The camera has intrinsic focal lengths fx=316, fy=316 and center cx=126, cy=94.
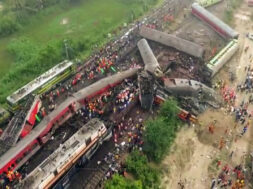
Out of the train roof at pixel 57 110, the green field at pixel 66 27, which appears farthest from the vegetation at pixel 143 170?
the green field at pixel 66 27

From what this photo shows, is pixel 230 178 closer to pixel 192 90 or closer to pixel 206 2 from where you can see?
pixel 192 90

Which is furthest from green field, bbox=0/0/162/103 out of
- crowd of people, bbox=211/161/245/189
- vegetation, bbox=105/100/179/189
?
crowd of people, bbox=211/161/245/189

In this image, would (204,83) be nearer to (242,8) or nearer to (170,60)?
(170,60)

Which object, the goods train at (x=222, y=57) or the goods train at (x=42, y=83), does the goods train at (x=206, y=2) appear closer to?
the goods train at (x=222, y=57)

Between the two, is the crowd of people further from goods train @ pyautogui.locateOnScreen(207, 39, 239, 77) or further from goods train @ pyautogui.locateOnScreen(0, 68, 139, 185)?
goods train @ pyautogui.locateOnScreen(0, 68, 139, 185)

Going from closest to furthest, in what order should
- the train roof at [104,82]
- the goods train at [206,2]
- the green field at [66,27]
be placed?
the train roof at [104,82]
the green field at [66,27]
the goods train at [206,2]

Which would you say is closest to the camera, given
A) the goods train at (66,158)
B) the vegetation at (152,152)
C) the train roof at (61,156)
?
the train roof at (61,156)
